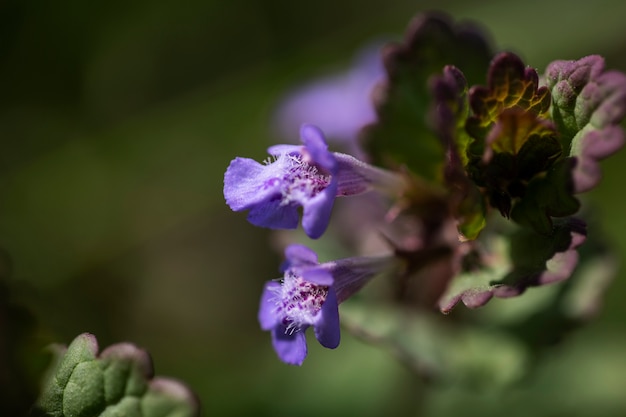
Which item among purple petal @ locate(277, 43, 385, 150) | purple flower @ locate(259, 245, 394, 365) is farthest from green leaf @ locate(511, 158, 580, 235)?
purple petal @ locate(277, 43, 385, 150)

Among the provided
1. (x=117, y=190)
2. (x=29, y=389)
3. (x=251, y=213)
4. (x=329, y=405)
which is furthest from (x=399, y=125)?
(x=117, y=190)

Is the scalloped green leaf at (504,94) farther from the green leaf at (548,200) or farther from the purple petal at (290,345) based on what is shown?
the purple petal at (290,345)

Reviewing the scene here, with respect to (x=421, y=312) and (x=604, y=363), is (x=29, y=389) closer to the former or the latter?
(x=421, y=312)

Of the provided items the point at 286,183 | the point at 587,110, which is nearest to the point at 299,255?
the point at 286,183

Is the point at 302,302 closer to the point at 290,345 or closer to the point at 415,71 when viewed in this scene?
the point at 290,345

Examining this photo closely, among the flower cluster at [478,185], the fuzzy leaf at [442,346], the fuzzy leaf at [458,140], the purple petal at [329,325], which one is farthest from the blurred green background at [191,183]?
the purple petal at [329,325]
